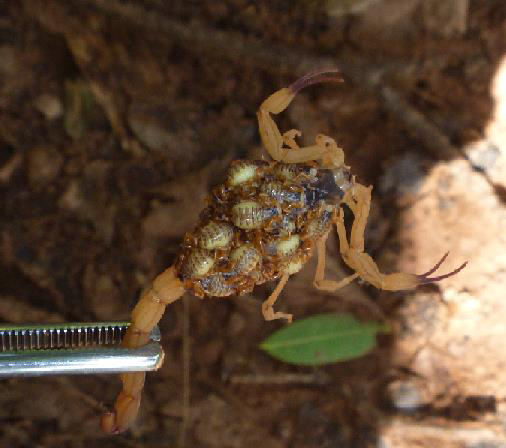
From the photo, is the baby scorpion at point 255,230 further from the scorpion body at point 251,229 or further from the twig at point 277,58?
the twig at point 277,58

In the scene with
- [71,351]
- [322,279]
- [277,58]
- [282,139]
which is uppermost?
[277,58]

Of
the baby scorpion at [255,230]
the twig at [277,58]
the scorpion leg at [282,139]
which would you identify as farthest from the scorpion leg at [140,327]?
the twig at [277,58]

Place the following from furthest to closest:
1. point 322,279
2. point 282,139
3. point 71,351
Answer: point 322,279
point 282,139
point 71,351

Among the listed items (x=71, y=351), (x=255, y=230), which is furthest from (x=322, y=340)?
(x=71, y=351)

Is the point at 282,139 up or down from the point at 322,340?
up

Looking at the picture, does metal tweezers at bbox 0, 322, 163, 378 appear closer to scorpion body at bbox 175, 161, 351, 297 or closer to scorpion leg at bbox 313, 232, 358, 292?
scorpion body at bbox 175, 161, 351, 297

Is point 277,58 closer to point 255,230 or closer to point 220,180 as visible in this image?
point 220,180
